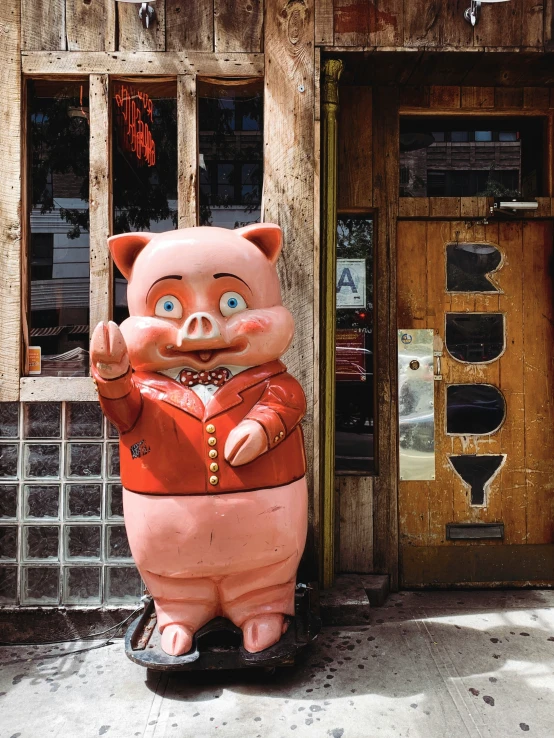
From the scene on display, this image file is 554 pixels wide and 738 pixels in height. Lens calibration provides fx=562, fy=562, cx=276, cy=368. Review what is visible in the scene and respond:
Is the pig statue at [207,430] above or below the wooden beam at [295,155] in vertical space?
below

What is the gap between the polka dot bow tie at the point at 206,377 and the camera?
8.34 ft

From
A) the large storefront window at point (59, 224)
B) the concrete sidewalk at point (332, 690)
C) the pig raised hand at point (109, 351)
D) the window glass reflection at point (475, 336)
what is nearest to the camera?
the pig raised hand at point (109, 351)

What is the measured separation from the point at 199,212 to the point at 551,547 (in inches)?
125

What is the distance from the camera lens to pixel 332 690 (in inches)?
102

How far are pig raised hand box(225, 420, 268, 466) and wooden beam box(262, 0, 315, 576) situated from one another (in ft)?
3.10

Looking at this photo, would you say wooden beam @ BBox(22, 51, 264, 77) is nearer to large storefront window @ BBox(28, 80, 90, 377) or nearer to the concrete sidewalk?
large storefront window @ BBox(28, 80, 90, 377)

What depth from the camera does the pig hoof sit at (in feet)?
8.30

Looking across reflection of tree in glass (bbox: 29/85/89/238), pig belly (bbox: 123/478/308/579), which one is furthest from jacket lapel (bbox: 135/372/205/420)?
reflection of tree in glass (bbox: 29/85/89/238)

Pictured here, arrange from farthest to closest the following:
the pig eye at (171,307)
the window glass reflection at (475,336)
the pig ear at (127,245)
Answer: the window glass reflection at (475,336) → the pig ear at (127,245) → the pig eye at (171,307)

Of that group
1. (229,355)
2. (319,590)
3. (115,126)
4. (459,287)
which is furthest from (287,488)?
→ (115,126)

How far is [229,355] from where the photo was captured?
2494mm

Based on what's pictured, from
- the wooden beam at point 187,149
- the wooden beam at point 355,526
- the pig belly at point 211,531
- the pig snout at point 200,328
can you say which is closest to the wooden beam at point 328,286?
the wooden beam at point 355,526

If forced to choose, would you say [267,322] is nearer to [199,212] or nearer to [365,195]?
[199,212]

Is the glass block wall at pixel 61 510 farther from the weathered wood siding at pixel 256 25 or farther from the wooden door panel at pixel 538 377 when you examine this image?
the wooden door panel at pixel 538 377
